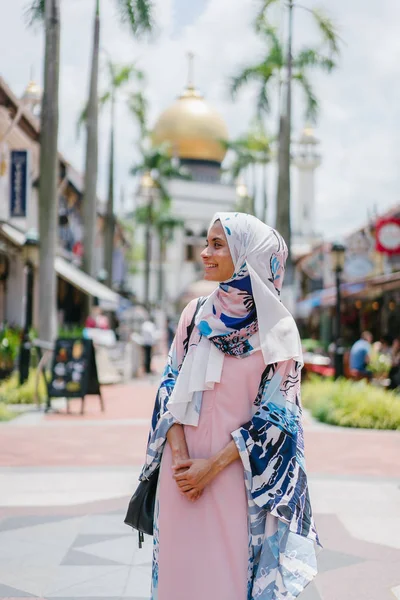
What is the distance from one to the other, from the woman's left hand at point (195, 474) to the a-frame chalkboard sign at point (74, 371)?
1042 cm

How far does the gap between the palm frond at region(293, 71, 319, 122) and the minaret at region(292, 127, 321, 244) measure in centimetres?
5048

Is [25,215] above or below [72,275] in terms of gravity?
above

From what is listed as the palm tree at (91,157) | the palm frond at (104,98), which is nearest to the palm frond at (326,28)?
the palm tree at (91,157)

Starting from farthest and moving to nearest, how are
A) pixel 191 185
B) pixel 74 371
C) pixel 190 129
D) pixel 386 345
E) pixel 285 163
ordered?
pixel 191 185, pixel 190 129, pixel 285 163, pixel 386 345, pixel 74 371

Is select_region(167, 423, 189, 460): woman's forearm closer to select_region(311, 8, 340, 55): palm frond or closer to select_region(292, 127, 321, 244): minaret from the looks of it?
select_region(311, 8, 340, 55): palm frond

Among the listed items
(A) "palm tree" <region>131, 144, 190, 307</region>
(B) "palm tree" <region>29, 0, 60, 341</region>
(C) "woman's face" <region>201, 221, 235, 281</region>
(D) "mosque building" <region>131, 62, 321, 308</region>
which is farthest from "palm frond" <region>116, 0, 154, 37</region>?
(D) "mosque building" <region>131, 62, 321, 308</region>

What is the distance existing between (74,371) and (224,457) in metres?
10.7

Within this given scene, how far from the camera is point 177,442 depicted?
319 centimetres

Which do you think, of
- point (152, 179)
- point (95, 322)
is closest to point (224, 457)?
point (95, 322)

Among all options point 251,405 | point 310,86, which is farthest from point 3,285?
point 251,405

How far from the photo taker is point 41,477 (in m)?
7.87

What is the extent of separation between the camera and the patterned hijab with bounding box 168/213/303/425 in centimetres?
313

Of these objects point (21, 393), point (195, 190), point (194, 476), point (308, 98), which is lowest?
point (21, 393)

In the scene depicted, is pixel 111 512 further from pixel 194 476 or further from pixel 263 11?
pixel 263 11
